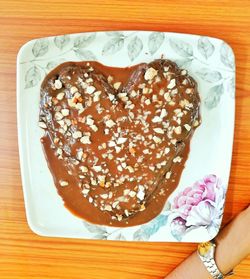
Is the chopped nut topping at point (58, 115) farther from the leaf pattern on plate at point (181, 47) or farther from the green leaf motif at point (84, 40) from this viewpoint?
the leaf pattern on plate at point (181, 47)

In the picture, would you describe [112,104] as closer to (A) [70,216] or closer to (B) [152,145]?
(B) [152,145]

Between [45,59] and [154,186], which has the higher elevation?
[45,59]

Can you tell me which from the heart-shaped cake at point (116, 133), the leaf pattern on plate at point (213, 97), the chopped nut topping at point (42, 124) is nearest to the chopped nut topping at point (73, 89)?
the heart-shaped cake at point (116, 133)

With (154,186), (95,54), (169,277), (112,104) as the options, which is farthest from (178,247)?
(95,54)

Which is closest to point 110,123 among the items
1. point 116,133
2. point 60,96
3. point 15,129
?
point 116,133

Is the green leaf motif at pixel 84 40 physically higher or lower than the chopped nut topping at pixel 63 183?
higher

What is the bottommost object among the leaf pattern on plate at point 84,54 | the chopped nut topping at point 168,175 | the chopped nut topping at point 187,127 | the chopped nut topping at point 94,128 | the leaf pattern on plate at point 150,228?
the leaf pattern on plate at point 150,228
